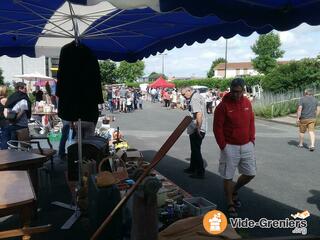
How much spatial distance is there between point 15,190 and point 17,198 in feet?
0.78

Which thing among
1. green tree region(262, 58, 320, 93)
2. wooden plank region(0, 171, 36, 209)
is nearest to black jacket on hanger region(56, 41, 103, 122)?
wooden plank region(0, 171, 36, 209)

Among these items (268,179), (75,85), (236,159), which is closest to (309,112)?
(268,179)

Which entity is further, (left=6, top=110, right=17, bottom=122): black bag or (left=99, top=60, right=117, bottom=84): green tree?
(left=99, top=60, right=117, bottom=84): green tree

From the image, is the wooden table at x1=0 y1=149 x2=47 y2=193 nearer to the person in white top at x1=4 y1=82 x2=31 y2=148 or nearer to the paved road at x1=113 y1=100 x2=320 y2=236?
the paved road at x1=113 y1=100 x2=320 y2=236

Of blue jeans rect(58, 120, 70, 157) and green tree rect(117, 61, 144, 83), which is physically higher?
green tree rect(117, 61, 144, 83)

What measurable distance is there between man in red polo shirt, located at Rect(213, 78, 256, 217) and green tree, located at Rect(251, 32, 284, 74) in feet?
212

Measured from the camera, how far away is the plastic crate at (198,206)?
13.8 ft

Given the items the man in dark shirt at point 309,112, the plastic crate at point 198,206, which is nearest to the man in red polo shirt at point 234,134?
the plastic crate at point 198,206

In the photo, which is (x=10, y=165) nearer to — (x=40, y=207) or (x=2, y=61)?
(x=40, y=207)

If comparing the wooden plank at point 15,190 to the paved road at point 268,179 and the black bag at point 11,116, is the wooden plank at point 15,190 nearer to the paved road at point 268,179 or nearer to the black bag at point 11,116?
the paved road at point 268,179

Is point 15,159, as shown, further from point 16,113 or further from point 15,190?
point 16,113

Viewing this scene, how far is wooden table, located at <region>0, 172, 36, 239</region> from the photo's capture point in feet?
9.20

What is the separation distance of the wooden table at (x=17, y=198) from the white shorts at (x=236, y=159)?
8.55 ft

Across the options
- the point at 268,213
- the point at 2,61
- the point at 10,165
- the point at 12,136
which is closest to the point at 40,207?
the point at 10,165
